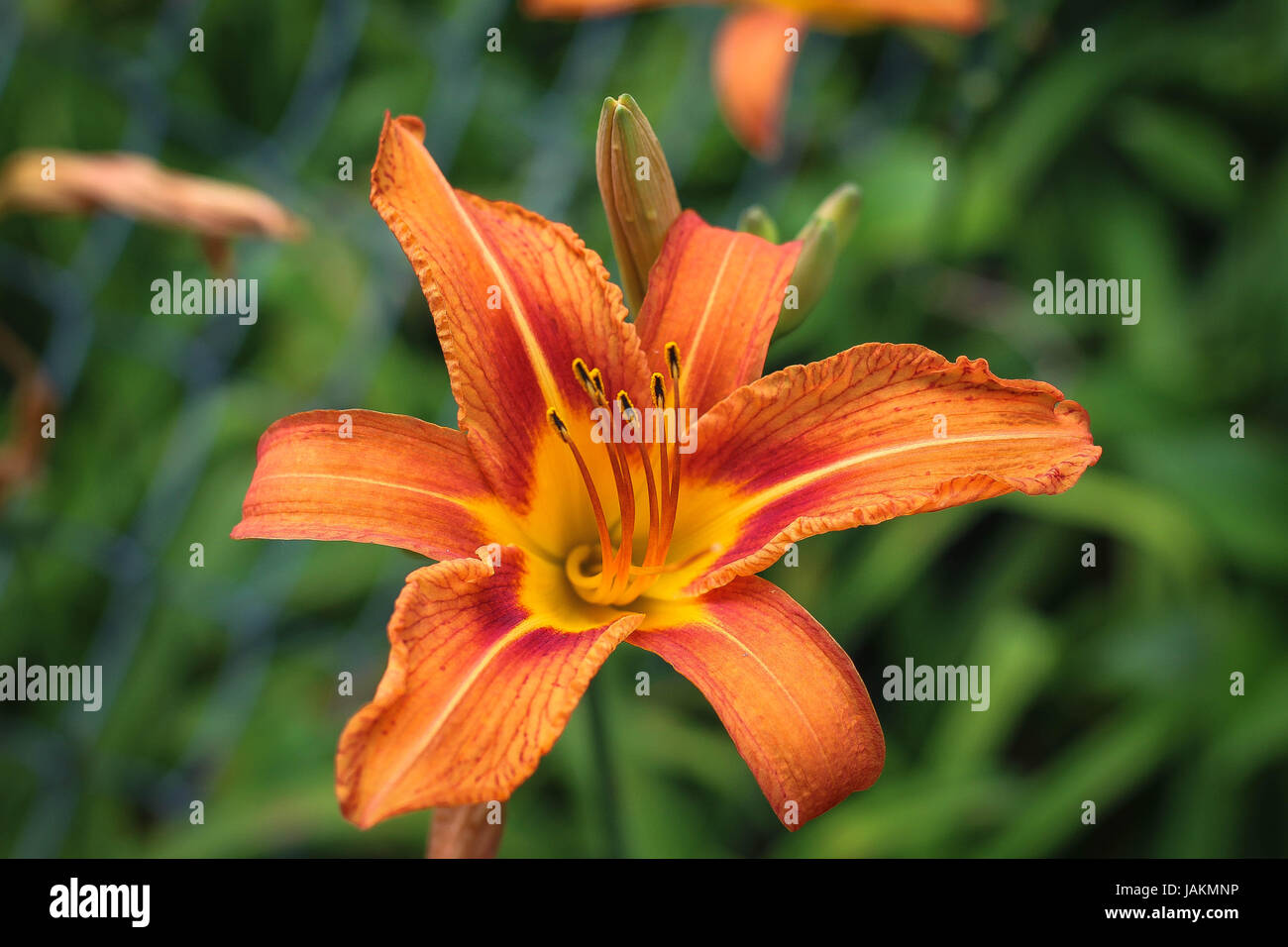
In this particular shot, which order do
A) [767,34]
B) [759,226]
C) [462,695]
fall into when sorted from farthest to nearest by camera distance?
[767,34], [759,226], [462,695]

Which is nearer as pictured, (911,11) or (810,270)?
(810,270)

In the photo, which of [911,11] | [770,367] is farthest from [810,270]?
[911,11]

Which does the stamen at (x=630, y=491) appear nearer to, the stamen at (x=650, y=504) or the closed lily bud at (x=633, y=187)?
the stamen at (x=650, y=504)

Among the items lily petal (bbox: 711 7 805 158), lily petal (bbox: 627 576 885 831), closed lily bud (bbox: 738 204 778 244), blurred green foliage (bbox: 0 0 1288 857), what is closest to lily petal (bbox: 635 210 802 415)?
closed lily bud (bbox: 738 204 778 244)

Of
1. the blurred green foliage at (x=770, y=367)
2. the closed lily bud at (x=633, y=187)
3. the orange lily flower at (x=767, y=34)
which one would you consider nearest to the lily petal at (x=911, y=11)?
the orange lily flower at (x=767, y=34)

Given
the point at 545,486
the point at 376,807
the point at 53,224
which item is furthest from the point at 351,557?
the point at 376,807

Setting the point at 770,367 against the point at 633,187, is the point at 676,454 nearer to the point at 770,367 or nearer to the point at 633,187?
the point at 633,187
